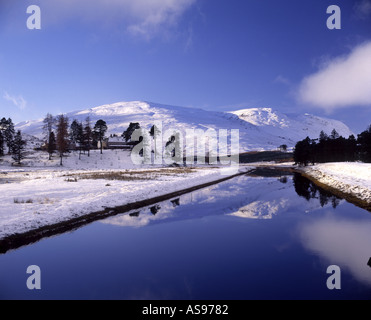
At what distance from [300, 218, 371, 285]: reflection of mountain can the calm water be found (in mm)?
36

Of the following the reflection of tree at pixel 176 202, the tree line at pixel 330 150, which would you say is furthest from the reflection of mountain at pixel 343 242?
the tree line at pixel 330 150

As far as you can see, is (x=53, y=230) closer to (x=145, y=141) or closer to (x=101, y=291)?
(x=101, y=291)

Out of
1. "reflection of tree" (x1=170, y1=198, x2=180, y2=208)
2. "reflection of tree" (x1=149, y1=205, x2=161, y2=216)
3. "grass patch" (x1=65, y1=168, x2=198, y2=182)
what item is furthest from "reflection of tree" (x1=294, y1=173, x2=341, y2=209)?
"grass patch" (x1=65, y1=168, x2=198, y2=182)

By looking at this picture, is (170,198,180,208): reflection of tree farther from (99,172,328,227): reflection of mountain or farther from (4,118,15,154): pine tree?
(4,118,15,154): pine tree

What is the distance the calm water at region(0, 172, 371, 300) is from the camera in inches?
268

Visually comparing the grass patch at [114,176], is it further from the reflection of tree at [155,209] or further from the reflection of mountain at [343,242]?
the reflection of mountain at [343,242]

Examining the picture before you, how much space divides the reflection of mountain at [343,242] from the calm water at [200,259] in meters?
0.04

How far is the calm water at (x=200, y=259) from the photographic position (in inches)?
268

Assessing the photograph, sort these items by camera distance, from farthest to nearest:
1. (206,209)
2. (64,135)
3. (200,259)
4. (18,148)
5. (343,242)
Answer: (64,135) → (18,148) → (206,209) → (343,242) → (200,259)

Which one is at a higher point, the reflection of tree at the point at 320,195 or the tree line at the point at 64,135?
the tree line at the point at 64,135

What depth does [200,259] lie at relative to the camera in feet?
29.3

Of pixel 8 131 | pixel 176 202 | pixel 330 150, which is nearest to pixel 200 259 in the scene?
A: pixel 176 202

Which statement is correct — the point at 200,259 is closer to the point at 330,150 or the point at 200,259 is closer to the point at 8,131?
the point at 330,150

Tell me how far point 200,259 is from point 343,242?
6475 millimetres
